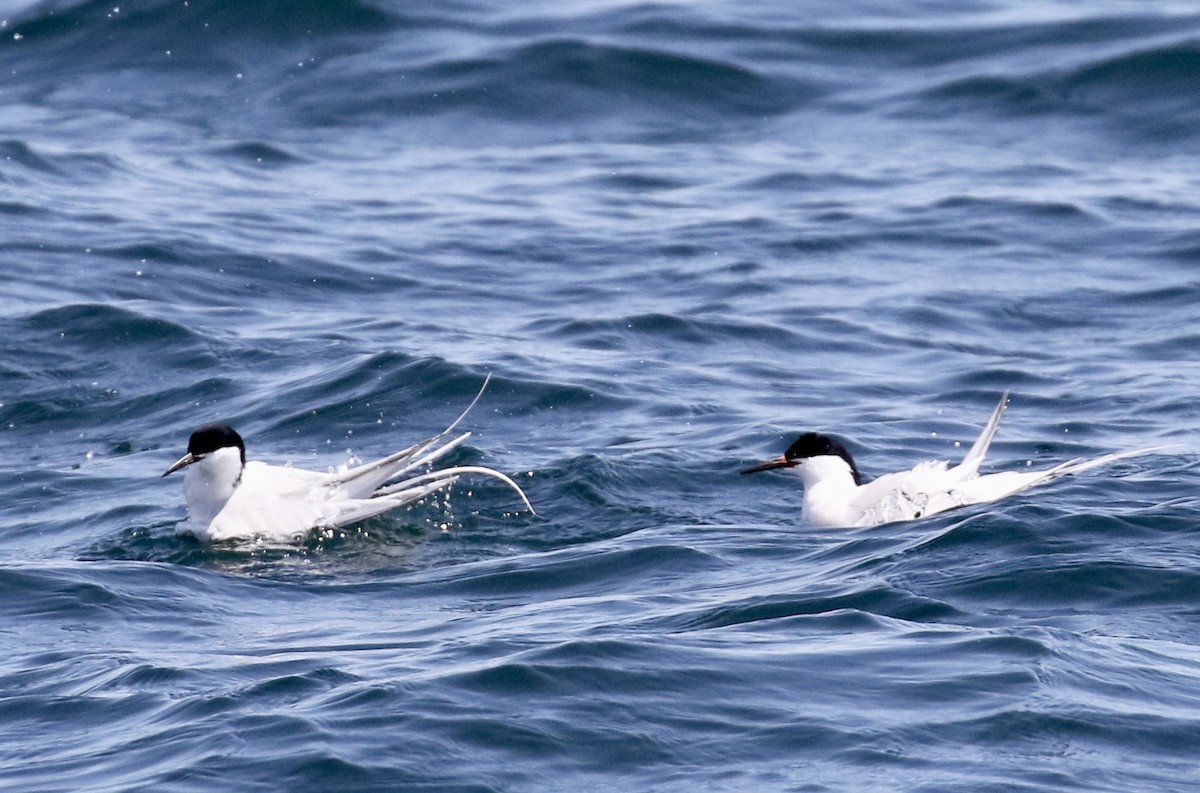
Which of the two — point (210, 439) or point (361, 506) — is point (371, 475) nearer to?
point (361, 506)

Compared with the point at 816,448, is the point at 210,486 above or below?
above

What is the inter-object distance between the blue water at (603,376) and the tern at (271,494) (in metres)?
0.16

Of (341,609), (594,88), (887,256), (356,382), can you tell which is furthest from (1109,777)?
(594,88)

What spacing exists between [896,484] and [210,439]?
11.7 ft

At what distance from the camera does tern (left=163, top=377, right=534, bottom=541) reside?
9.97 m

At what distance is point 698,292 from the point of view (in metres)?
15.0

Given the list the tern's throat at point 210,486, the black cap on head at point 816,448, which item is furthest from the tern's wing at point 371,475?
the black cap on head at point 816,448

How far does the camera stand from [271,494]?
1009 centimetres

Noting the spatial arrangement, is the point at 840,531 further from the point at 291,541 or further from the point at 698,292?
the point at 698,292

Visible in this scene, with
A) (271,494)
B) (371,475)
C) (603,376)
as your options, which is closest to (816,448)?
(371,475)

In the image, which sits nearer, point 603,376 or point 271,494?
point 271,494

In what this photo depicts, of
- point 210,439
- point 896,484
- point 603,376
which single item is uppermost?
point 210,439

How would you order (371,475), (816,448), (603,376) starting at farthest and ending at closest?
(603,376), (816,448), (371,475)

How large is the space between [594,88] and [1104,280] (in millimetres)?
7237
